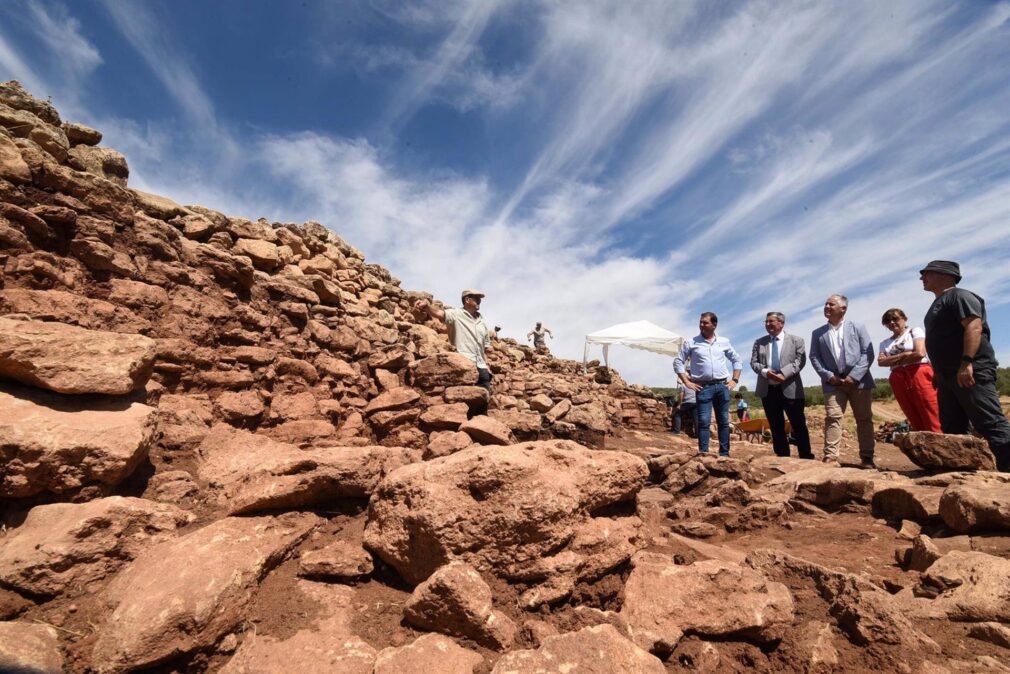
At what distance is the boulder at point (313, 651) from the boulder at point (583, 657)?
0.58 metres

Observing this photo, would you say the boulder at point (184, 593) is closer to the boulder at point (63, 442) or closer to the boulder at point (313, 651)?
the boulder at point (313, 651)

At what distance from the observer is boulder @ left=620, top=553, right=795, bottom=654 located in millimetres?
2119

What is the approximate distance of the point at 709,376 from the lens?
6727 millimetres

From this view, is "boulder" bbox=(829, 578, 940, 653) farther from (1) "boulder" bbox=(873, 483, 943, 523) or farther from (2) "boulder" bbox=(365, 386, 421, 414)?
(2) "boulder" bbox=(365, 386, 421, 414)

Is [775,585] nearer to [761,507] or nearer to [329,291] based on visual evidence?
[761,507]

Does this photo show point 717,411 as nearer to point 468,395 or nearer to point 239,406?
point 468,395

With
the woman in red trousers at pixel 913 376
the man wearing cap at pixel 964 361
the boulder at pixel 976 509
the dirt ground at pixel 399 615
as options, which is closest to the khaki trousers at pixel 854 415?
the woman in red trousers at pixel 913 376

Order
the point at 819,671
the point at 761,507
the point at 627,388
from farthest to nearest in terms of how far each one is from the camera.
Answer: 1. the point at 627,388
2. the point at 761,507
3. the point at 819,671

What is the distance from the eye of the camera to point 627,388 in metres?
15.9

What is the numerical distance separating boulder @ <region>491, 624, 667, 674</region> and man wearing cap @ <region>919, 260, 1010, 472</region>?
4808 mm

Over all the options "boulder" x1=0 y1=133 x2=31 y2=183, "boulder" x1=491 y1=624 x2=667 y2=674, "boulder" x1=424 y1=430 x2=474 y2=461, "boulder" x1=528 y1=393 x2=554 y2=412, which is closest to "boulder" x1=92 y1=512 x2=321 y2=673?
"boulder" x1=491 y1=624 x2=667 y2=674

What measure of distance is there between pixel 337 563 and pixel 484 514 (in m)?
0.77

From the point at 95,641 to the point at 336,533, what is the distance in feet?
3.49

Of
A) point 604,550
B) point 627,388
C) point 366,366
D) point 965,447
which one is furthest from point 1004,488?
point 627,388
